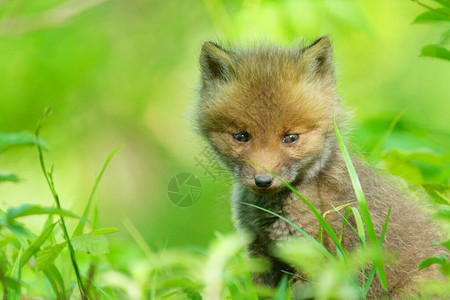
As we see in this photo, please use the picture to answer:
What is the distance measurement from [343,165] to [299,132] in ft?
1.55

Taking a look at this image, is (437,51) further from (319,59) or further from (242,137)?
(242,137)

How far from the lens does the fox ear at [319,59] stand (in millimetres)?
4289

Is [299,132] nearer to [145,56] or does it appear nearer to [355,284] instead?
[355,284]

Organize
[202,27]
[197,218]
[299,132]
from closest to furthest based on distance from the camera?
1. [299,132]
2. [197,218]
3. [202,27]

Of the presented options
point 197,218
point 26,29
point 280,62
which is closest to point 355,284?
point 280,62

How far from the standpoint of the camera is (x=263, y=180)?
3.73 metres

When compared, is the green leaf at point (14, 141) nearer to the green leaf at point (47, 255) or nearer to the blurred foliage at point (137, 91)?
the green leaf at point (47, 255)

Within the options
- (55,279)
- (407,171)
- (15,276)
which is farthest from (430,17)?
(15,276)

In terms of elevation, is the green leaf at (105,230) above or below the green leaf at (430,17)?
below

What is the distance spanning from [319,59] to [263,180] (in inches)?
45.9

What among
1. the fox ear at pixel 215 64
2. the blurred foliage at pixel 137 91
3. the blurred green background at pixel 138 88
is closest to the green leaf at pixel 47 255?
the fox ear at pixel 215 64

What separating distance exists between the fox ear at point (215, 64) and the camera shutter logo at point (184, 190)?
0.79 meters

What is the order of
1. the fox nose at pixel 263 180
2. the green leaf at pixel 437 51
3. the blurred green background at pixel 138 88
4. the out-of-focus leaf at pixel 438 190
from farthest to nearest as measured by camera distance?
1. the blurred green background at pixel 138 88
2. the fox nose at pixel 263 180
3. the out-of-focus leaf at pixel 438 190
4. the green leaf at pixel 437 51

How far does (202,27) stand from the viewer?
11141 mm
